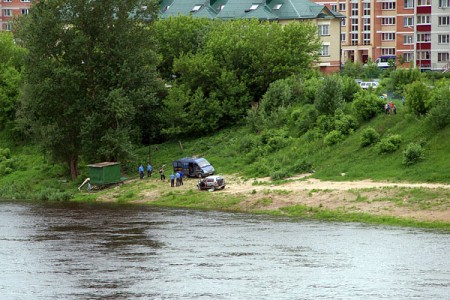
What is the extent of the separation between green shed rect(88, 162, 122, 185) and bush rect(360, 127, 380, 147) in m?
20.0

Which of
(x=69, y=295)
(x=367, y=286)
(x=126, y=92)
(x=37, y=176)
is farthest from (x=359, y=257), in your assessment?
(x=37, y=176)

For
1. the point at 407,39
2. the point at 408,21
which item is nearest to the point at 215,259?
the point at 407,39

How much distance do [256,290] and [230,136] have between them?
46689 mm

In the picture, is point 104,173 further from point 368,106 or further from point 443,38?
point 443,38

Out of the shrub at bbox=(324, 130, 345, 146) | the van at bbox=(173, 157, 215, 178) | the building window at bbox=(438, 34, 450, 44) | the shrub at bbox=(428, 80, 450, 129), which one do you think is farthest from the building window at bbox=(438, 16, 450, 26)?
the van at bbox=(173, 157, 215, 178)

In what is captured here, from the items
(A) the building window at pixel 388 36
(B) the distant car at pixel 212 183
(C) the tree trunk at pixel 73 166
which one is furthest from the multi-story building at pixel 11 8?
(B) the distant car at pixel 212 183

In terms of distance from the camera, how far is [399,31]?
526 ft

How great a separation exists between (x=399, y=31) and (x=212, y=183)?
282ft

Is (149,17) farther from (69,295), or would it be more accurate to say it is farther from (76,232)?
(69,295)

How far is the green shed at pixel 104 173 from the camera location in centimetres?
8788

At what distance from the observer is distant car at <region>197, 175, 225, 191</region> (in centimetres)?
8044

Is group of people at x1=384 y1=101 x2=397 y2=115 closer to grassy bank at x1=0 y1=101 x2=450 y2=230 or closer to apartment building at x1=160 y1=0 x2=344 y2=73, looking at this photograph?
grassy bank at x1=0 y1=101 x2=450 y2=230

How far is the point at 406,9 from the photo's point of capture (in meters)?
158

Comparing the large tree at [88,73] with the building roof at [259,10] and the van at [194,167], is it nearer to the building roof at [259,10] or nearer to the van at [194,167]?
the van at [194,167]
